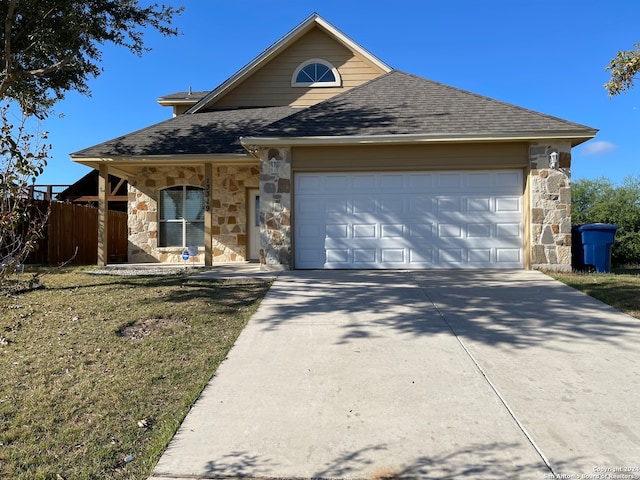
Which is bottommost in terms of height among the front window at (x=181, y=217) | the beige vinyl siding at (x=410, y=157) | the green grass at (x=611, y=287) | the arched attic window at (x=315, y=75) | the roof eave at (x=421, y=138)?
the green grass at (x=611, y=287)

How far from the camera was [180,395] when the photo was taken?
365 cm

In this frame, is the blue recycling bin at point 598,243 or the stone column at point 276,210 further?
the stone column at point 276,210

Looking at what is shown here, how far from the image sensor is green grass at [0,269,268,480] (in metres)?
2.83

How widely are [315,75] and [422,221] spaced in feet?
22.1

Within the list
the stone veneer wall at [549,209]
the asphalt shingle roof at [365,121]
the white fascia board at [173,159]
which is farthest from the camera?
the white fascia board at [173,159]

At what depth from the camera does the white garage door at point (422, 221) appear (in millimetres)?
9867

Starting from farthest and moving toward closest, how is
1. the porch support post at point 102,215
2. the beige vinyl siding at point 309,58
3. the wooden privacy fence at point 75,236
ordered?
the beige vinyl siding at point 309,58, the wooden privacy fence at point 75,236, the porch support post at point 102,215

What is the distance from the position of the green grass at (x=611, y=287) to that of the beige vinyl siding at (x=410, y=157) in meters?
2.68

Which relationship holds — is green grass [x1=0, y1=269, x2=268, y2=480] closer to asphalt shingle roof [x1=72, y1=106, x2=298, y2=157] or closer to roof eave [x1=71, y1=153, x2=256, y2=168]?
roof eave [x1=71, y1=153, x2=256, y2=168]

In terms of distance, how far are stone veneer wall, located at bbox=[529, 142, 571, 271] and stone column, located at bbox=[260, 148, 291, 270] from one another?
525 cm

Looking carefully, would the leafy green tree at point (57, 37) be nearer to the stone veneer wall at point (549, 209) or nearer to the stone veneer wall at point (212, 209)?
the stone veneer wall at point (212, 209)

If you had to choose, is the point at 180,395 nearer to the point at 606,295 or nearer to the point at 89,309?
the point at 89,309

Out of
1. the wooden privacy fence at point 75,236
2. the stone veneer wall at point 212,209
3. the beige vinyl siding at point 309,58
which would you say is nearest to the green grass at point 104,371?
the stone veneer wall at point 212,209

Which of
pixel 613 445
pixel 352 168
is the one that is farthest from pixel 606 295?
pixel 352 168
